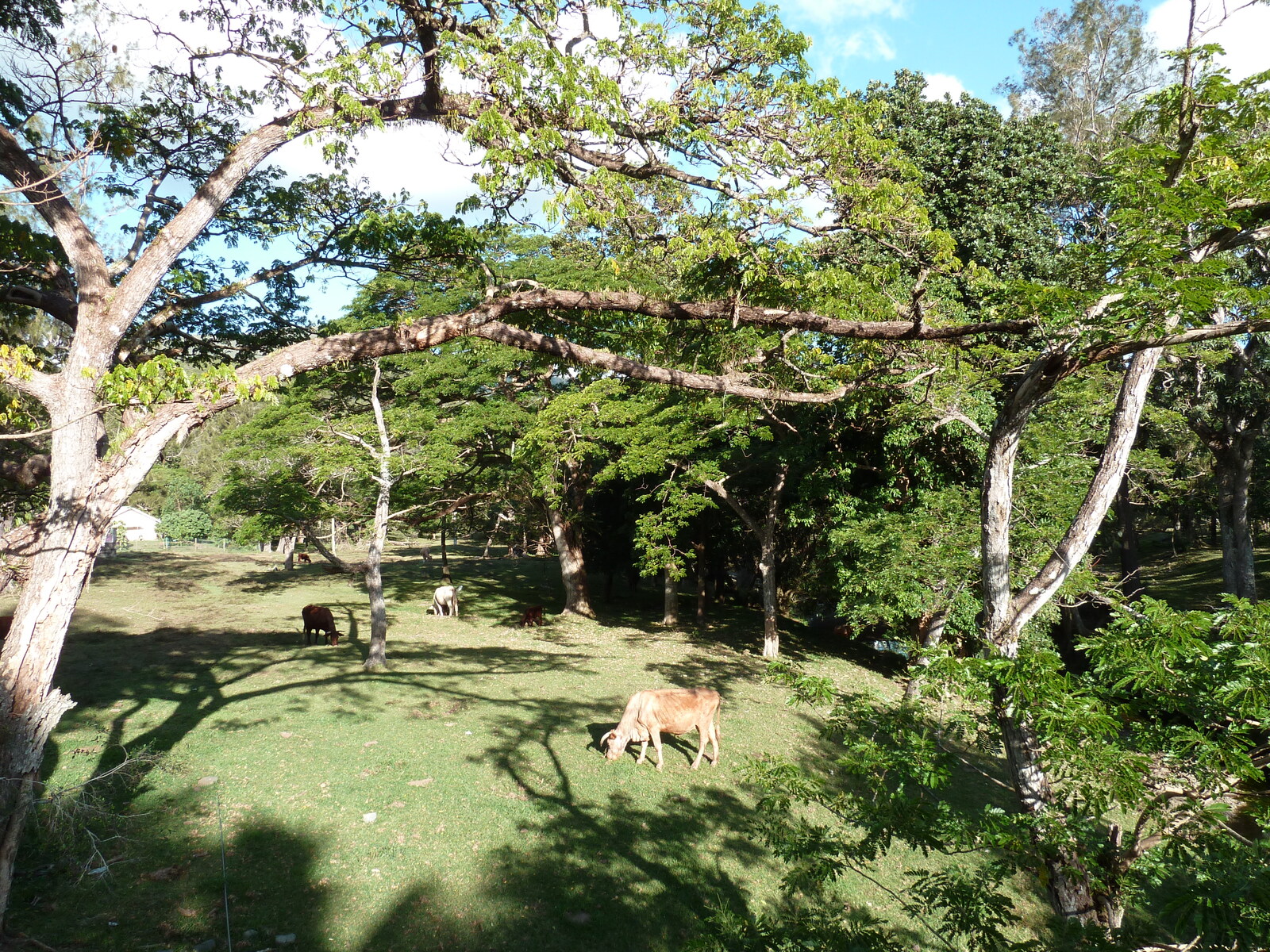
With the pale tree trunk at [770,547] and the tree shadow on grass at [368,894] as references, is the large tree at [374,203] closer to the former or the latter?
the tree shadow on grass at [368,894]

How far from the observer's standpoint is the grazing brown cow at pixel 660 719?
33.4ft

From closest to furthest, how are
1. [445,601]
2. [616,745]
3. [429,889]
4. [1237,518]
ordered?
[429,889] < [616,745] < [1237,518] < [445,601]

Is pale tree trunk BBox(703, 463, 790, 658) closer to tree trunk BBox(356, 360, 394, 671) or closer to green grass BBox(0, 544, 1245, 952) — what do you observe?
green grass BBox(0, 544, 1245, 952)

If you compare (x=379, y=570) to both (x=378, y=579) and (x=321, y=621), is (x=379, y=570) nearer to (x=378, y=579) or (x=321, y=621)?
(x=378, y=579)

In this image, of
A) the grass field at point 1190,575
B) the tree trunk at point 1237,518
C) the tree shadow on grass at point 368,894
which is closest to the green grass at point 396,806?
the tree shadow on grass at point 368,894

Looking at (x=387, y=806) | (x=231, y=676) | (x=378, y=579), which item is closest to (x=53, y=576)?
(x=387, y=806)

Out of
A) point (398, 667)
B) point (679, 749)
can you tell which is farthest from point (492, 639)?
point (679, 749)

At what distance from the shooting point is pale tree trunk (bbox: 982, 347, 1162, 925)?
573 centimetres

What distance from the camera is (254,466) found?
26.2 meters

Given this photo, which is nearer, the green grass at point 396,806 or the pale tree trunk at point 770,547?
the green grass at point 396,806

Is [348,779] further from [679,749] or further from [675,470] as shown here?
[675,470]

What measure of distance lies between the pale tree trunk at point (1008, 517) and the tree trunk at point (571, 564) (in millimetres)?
19317

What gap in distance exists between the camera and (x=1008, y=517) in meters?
6.33

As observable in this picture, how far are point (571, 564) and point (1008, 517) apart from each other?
67.9 ft
